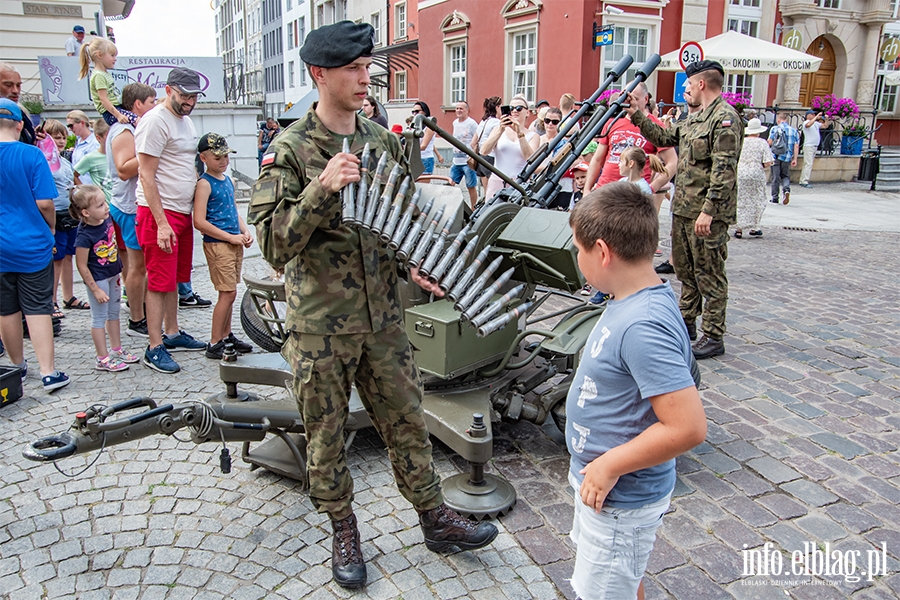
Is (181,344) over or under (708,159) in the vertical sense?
under

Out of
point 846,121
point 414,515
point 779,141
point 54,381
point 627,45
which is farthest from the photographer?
point 846,121

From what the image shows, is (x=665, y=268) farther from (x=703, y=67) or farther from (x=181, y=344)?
(x=181, y=344)

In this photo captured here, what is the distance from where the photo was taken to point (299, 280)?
9.05ft

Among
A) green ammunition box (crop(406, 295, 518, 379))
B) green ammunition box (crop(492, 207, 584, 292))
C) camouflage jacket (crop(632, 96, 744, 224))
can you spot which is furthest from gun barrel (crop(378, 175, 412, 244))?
camouflage jacket (crop(632, 96, 744, 224))

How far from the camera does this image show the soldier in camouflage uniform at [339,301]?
257cm

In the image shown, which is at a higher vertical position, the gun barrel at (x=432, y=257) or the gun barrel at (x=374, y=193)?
the gun barrel at (x=374, y=193)

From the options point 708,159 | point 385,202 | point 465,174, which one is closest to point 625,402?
point 385,202

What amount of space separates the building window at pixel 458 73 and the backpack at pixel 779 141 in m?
12.3

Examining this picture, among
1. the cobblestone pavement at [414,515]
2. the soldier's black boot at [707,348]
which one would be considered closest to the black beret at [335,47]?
the cobblestone pavement at [414,515]

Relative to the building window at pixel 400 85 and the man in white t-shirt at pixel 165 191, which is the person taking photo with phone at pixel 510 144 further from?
the building window at pixel 400 85

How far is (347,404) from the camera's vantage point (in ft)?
9.55

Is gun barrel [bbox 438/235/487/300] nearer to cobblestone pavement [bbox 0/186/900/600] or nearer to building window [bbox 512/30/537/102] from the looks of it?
cobblestone pavement [bbox 0/186/900/600]

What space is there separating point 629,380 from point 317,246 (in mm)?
1346

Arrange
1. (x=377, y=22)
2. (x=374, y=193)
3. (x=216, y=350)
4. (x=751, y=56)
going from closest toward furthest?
(x=374, y=193) < (x=216, y=350) < (x=751, y=56) < (x=377, y=22)
